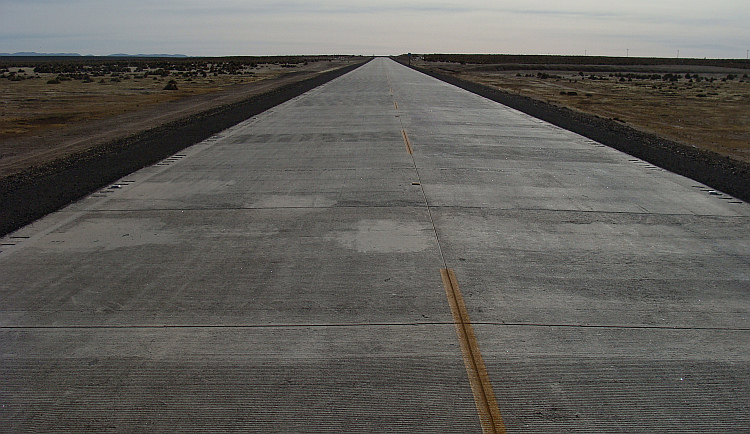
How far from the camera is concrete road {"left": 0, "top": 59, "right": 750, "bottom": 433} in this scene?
4805 millimetres

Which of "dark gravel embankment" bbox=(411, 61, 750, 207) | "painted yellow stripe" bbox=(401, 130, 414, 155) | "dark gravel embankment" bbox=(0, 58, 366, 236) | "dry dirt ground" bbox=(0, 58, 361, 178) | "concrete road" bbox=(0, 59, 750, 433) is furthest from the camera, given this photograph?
"dry dirt ground" bbox=(0, 58, 361, 178)

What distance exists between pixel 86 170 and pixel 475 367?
11519 mm

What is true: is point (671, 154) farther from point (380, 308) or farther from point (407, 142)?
point (380, 308)

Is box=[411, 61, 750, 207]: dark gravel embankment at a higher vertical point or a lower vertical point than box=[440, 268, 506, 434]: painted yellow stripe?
higher

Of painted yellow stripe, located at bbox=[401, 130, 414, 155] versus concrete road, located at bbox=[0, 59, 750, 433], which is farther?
painted yellow stripe, located at bbox=[401, 130, 414, 155]

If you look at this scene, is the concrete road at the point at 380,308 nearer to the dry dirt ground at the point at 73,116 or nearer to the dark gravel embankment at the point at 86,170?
the dark gravel embankment at the point at 86,170

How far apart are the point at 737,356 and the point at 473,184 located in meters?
7.35

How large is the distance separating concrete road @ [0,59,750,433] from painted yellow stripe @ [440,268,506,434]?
0.02 metres

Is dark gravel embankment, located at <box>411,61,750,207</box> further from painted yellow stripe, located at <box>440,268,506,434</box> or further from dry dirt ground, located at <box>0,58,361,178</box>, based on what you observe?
dry dirt ground, located at <box>0,58,361,178</box>

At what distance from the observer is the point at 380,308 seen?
6594 mm

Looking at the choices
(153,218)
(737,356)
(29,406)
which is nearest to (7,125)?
(153,218)

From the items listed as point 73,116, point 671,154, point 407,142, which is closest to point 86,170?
point 407,142

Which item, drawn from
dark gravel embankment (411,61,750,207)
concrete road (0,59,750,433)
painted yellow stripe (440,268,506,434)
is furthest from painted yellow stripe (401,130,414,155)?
painted yellow stripe (440,268,506,434)

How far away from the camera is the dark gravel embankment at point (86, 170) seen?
10.8 meters
